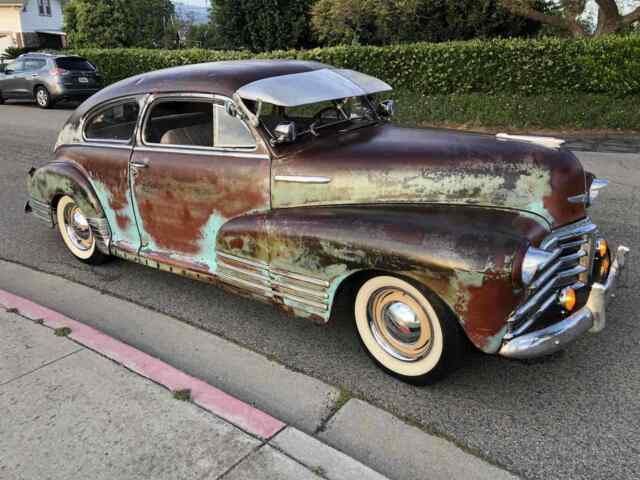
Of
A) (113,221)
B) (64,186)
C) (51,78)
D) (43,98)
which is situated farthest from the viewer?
(43,98)

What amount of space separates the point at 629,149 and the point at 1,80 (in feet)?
60.5

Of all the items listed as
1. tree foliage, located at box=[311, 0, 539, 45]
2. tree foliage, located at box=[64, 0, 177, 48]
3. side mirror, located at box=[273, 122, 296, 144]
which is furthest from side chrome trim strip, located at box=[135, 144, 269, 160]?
tree foliage, located at box=[64, 0, 177, 48]

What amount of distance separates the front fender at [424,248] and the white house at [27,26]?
43561mm

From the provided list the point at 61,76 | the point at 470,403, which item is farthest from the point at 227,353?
the point at 61,76

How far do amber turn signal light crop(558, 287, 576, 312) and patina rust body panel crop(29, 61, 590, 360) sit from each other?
36 cm

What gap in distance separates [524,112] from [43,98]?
13.9 meters

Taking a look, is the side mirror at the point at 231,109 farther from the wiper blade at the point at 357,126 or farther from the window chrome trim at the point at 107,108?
the window chrome trim at the point at 107,108

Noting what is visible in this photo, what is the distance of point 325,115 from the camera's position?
14.2ft

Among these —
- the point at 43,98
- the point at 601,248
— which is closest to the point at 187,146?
the point at 601,248

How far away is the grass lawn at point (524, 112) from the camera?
1183 cm

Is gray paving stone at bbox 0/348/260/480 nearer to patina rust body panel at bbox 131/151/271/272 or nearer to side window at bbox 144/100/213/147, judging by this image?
patina rust body panel at bbox 131/151/271/272

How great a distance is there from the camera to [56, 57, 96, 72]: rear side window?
16.9m

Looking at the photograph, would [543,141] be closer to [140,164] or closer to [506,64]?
[140,164]

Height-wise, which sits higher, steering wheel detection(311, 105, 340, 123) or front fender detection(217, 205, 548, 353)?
steering wheel detection(311, 105, 340, 123)
